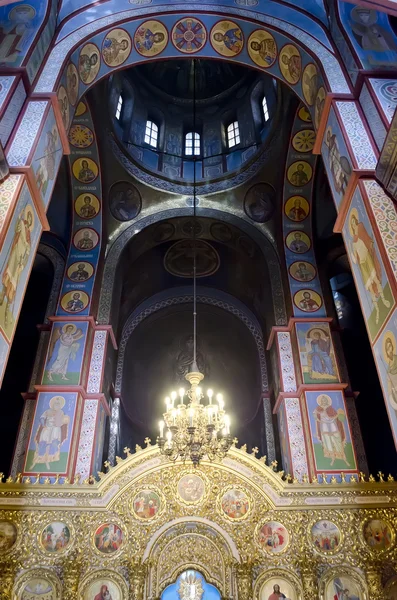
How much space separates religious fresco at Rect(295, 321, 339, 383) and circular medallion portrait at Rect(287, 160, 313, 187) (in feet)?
12.4

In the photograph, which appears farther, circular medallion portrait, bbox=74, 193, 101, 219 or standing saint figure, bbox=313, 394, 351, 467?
circular medallion portrait, bbox=74, 193, 101, 219

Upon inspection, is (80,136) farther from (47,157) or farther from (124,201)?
(47,157)

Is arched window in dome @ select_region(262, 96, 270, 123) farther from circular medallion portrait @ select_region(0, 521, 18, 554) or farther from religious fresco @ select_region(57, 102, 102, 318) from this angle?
circular medallion portrait @ select_region(0, 521, 18, 554)

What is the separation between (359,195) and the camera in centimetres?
606

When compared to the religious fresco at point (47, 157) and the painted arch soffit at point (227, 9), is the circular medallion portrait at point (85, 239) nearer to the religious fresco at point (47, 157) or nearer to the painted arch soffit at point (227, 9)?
the religious fresco at point (47, 157)

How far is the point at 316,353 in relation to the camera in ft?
34.1

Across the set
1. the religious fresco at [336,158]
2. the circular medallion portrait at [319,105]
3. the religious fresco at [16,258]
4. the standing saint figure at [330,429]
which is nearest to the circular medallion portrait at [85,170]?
the religious fresco at [16,258]

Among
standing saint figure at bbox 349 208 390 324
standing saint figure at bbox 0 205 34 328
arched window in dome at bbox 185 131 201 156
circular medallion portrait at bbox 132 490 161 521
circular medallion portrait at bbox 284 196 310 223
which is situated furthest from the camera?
arched window in dome at bbox 185 131 201 156

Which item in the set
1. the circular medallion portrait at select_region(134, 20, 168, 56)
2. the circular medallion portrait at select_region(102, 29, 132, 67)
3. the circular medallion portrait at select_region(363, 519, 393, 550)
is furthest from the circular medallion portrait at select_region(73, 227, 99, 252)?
the circular medallion portrait at select_region(363, 519, 393, 550)

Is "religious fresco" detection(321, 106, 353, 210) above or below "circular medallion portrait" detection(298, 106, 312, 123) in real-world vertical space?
below

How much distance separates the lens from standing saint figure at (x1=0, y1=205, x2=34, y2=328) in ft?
18.7

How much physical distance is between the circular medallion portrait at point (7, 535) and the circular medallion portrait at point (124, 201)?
8.04 meters

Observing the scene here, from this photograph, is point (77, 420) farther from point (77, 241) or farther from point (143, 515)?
point (77, 241)

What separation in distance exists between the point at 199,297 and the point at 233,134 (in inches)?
216
